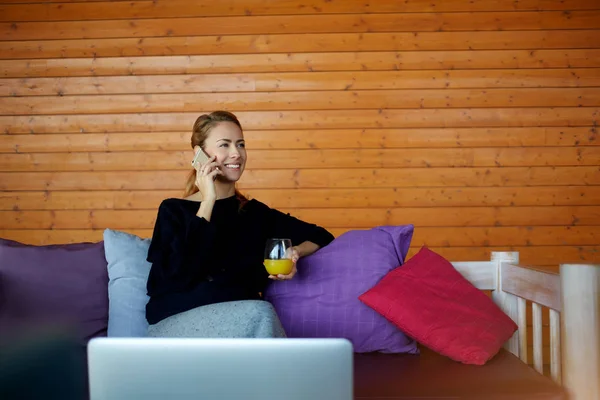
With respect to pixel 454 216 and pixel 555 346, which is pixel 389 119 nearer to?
pixel 454 216

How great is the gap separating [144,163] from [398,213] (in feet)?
4.89

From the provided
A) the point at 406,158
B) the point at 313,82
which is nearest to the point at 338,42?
the point at 313,82

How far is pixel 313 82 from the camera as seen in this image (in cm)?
350

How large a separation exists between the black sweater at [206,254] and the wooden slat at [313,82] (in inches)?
58.7

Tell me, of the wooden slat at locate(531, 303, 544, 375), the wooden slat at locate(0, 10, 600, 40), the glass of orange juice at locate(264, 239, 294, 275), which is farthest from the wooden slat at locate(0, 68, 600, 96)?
the glass of orange juice at locate(264, 239, 294, 275)

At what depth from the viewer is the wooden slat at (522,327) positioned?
2139 millimetres

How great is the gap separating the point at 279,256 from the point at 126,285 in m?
0.67

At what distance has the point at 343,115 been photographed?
3484 mm

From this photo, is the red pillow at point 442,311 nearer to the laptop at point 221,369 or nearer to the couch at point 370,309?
the couch at point 370,309

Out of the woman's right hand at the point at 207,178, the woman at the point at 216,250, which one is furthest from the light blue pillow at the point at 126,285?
the woman's right hand at the point at 207,178

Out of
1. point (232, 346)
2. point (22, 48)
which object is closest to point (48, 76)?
point (22, 48)

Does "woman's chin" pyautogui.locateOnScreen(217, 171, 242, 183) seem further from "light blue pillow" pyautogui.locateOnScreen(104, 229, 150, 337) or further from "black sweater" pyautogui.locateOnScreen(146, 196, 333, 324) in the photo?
"light blue pillow" pyautogui.locateOnScreen(104, 229, 150, 337)

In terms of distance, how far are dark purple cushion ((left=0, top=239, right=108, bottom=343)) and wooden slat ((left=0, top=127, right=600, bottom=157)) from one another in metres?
1.44

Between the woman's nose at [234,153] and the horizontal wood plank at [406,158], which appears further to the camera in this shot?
the horizontal wood plank at [406,158]
